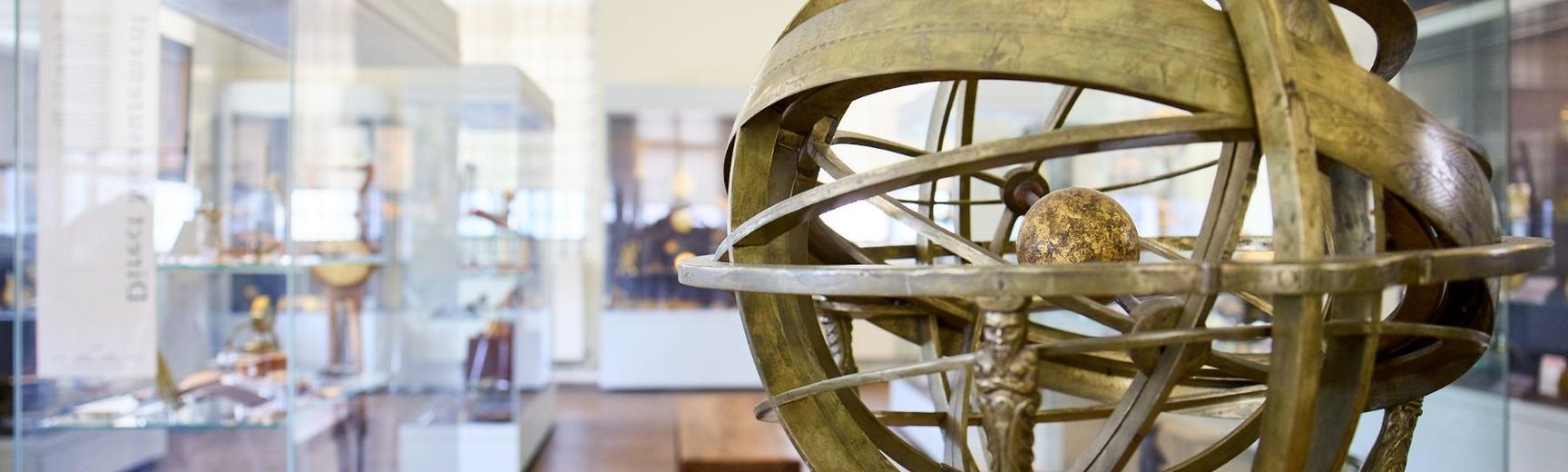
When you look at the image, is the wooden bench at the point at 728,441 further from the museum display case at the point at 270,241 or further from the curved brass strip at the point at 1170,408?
the curved brass strip at the point at 1170,408

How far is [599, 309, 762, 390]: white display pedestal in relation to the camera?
7992 millimetres

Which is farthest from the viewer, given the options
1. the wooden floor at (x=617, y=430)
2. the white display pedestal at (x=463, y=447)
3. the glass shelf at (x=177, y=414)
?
the wooden floor at (x=617, y=430)

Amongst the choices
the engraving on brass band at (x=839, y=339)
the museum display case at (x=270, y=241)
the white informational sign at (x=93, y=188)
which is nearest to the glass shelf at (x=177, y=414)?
the museum display case at (x=270, y=241)

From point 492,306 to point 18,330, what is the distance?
2.95m

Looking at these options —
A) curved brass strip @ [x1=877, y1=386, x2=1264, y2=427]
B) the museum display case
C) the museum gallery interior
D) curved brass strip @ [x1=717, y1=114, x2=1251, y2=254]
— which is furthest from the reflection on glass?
curved brass strip @ [x1=717, y1=114, x2=1251, y2=254]

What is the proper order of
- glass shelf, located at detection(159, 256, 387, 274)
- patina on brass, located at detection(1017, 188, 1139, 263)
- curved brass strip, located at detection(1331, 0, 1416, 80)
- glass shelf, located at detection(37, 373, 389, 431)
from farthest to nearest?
glass shelf, located at detection(159, 256, 387, 274)
glass shelf, located at detection(37, 373, 389, 431)
curved brass strip, located at detection(1331, 0, 1416, 80)
patina on brass, located at detection(1017, 188, 1139, 263)

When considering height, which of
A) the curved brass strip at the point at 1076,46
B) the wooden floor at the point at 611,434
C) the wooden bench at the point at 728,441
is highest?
the curved brass strip at the point at 1076,46

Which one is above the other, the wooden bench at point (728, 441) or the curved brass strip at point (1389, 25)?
the curved brass strip at point (1389, 25)

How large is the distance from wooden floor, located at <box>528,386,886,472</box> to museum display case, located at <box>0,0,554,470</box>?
0.70 feet

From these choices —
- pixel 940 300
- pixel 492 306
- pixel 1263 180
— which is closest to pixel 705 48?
pixel 492 306

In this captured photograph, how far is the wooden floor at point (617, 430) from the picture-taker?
18.3ft

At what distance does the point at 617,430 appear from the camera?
6.59m

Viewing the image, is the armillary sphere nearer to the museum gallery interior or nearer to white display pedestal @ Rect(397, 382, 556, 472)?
the museum gallery interior

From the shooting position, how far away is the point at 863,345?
28.4 ft
